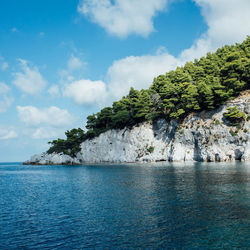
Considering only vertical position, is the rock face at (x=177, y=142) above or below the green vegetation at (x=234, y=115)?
below

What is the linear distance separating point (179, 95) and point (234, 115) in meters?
22.9

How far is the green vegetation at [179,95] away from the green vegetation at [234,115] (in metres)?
5.00

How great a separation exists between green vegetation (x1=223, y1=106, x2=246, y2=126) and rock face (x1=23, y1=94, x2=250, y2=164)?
4.88ft

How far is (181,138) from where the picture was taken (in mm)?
77312

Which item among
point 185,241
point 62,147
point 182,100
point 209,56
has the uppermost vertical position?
point 209,56

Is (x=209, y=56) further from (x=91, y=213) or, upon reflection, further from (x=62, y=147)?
→ (x=91, y=213)

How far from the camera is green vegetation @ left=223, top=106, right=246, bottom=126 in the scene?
67.8 m

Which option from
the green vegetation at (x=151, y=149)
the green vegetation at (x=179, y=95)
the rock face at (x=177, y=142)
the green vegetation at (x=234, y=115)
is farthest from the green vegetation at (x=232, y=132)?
the green vegetation at (x=151, y=149)

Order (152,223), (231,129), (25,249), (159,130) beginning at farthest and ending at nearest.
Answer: (159,130), (231,129), (152,223), (25,249)

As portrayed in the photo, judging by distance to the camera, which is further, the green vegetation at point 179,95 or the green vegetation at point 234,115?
the green vegetation at point 179,95

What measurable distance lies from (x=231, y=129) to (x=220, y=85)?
14.5 m

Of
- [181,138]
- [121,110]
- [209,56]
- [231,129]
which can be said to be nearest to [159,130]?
[181,138]

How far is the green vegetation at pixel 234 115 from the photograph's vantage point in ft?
222

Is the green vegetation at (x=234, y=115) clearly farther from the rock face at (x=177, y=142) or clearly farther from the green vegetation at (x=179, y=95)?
the green vegetation at (x=179, y=95)
